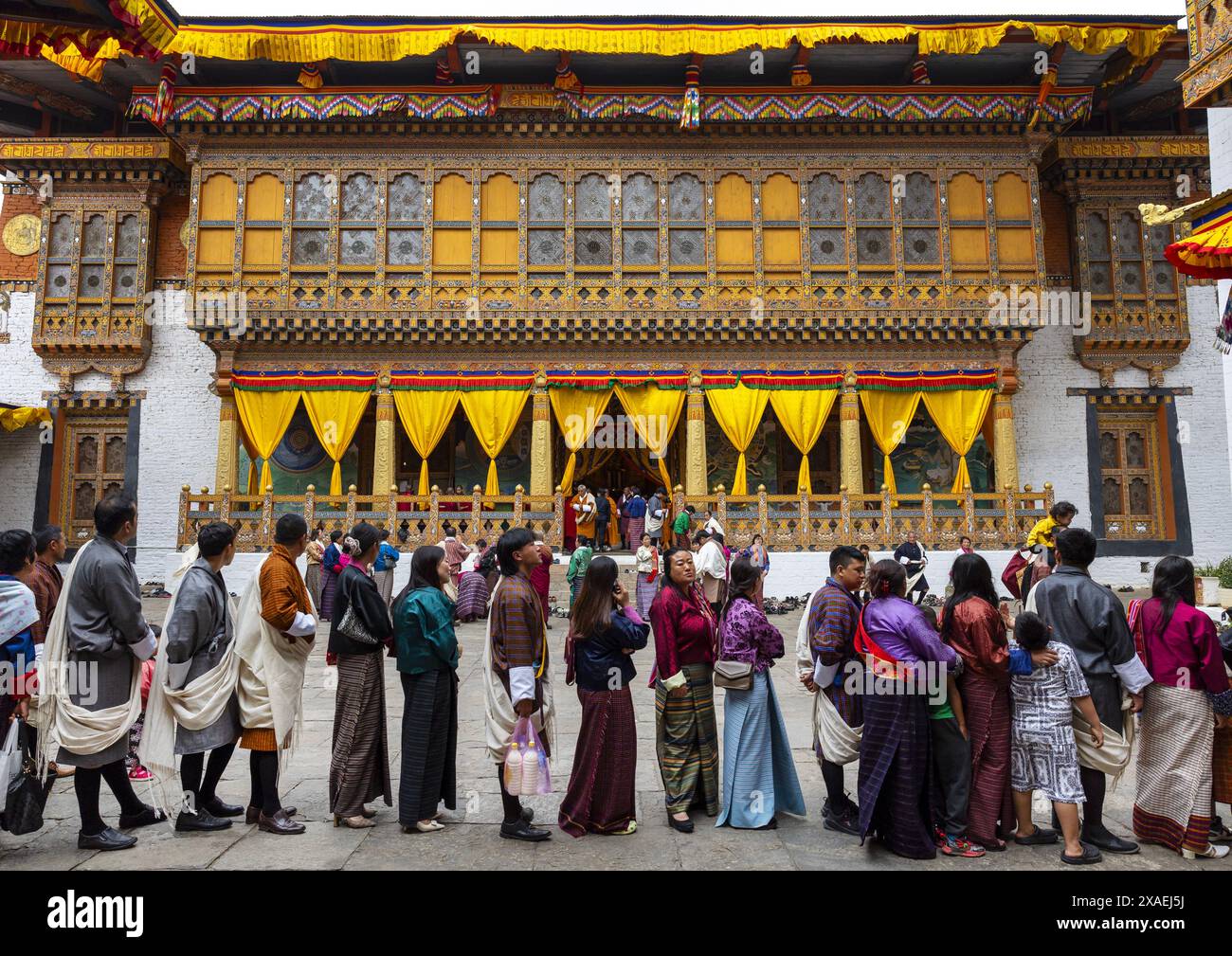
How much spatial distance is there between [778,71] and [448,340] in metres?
10.0

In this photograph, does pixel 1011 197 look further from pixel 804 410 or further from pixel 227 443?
pixel 227 443

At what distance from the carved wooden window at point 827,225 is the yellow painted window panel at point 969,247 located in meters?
2.53

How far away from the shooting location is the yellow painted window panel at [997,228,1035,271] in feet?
62.8

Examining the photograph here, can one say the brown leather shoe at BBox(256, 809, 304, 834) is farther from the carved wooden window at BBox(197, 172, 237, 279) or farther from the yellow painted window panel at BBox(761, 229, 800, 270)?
the carved wooden window at BBox(197, 172, 237, 279)

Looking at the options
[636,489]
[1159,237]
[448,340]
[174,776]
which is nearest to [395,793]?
[174,776]

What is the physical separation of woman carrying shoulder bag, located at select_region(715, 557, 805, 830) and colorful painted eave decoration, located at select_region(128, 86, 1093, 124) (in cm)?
1647

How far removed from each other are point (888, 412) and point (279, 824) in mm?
16851

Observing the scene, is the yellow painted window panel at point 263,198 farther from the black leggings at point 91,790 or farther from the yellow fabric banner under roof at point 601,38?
the black leggings at point 91,790

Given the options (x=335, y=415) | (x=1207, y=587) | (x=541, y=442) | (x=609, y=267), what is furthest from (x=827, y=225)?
(x=335, y=415)

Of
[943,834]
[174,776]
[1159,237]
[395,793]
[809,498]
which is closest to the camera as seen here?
[943,834]

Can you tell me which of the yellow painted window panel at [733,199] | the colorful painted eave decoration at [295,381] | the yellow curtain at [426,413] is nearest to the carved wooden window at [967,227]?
the yellow painted window panel at [733,199]

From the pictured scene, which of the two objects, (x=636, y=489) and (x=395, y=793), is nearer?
(x=395, y=793)

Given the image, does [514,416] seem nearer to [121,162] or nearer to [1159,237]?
[121,162]

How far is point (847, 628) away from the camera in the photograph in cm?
486
